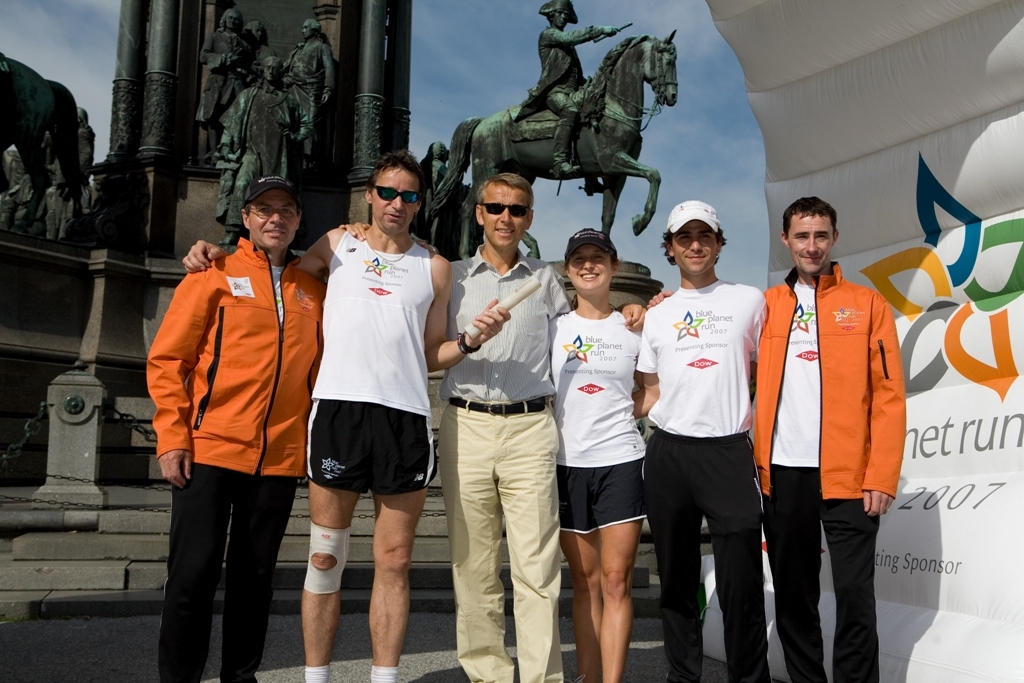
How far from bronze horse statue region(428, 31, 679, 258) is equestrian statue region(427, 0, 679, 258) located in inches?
0.6

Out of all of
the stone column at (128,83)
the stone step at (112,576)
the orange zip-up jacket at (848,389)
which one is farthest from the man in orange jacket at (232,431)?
the stone column at (128,83)

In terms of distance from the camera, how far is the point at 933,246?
542 centimetres

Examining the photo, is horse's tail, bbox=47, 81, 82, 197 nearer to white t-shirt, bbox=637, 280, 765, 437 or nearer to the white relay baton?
the white relay baton

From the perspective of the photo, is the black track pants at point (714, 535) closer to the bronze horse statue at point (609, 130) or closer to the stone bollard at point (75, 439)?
the stone bollard at point (75, 439)

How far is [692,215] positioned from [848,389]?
3.00ft

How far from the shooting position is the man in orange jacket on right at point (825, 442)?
4074 millimetres

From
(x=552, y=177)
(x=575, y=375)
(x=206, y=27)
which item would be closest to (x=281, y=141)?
(x=206, y=27)

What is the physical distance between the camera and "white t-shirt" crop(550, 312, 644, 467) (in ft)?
14.4

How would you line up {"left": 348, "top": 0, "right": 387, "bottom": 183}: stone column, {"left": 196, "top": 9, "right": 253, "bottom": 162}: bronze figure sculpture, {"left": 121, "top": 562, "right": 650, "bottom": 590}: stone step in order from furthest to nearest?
{"left": 348, "top": 0, "right": 387, "bottom": 183}: stone column
{"left": 196, "top": 9, "right": 253, "bottom": 162}: bronze figure sculpture
{"left": 121, "top": 562, "right": 650, "bottom": 590}: stone step

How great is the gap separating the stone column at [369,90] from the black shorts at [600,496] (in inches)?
472

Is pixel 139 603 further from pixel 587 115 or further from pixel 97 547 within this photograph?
pixel 587 115

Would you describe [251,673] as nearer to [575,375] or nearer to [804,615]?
[575,375]

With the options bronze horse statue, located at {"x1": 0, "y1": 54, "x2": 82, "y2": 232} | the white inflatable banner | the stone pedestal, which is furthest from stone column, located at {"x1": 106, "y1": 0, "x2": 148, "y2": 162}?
the white inflatable banner

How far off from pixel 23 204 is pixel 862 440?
590 inches
